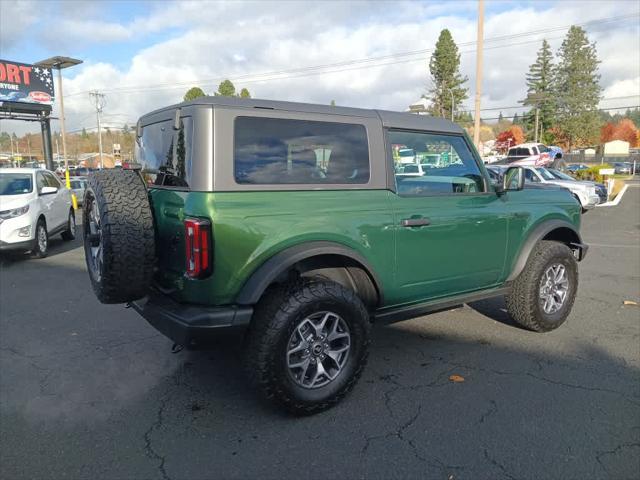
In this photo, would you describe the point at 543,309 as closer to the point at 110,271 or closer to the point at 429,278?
the point at 429,278

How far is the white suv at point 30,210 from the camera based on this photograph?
312 inches

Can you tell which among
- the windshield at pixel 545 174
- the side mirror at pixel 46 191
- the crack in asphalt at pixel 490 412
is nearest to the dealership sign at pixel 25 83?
the side mirror at pixel 46 191

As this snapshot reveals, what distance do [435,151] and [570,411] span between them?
2167 mm

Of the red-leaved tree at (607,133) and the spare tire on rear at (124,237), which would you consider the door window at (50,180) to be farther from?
the red-leaved tree at (607,133)

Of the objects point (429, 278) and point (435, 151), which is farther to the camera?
point (435, 151)

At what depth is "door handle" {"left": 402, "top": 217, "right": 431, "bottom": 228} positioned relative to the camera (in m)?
3.52

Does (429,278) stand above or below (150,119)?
below

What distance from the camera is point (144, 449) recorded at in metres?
2.82

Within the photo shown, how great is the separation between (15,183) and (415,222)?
8115mm

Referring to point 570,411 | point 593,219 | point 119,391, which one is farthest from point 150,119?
point 593,219

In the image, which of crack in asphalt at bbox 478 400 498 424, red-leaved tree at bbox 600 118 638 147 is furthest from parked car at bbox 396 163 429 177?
red-leaved tree at bbox 600 118 638 147

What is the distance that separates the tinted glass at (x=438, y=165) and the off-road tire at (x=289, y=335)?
101 centimetres

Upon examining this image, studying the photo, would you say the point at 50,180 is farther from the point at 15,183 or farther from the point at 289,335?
the point at 289,335

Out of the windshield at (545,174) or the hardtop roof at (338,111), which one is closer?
the hardtop roof at (338,111)
